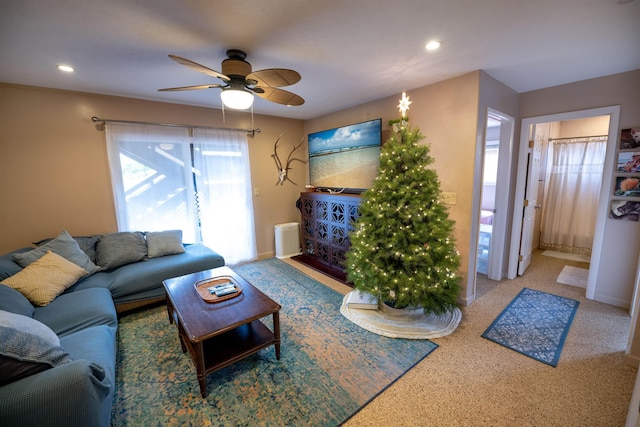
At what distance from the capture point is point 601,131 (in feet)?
13.2

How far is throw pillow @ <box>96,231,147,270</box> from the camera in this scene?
2.85 metres

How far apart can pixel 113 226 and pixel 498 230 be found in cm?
494

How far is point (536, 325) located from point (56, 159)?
17.4ft

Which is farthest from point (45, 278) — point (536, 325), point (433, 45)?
point (536, 325)

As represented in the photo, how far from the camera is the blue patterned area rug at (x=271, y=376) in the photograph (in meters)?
1.59

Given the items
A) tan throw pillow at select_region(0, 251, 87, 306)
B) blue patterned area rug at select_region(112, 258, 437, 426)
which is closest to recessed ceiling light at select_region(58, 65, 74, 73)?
tan throw pillow at select_region(0, 251, 87, 306)

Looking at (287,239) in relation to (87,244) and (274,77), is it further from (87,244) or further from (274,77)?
(274,77)

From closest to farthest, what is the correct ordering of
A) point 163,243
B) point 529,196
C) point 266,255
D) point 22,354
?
point 22,354, point 163,243, point 529,196, point 266,255

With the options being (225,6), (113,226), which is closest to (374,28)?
(225,6)

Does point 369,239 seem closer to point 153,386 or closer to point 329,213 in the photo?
point 329,213

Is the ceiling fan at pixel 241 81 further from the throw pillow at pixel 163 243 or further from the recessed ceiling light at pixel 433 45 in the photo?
the throw pillow at pixel 163 243

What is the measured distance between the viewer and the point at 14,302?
71.9 inches

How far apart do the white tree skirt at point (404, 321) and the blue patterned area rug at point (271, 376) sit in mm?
83

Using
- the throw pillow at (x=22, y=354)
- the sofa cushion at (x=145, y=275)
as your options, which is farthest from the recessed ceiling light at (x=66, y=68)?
the throw pillow at (x=22, y=354)
